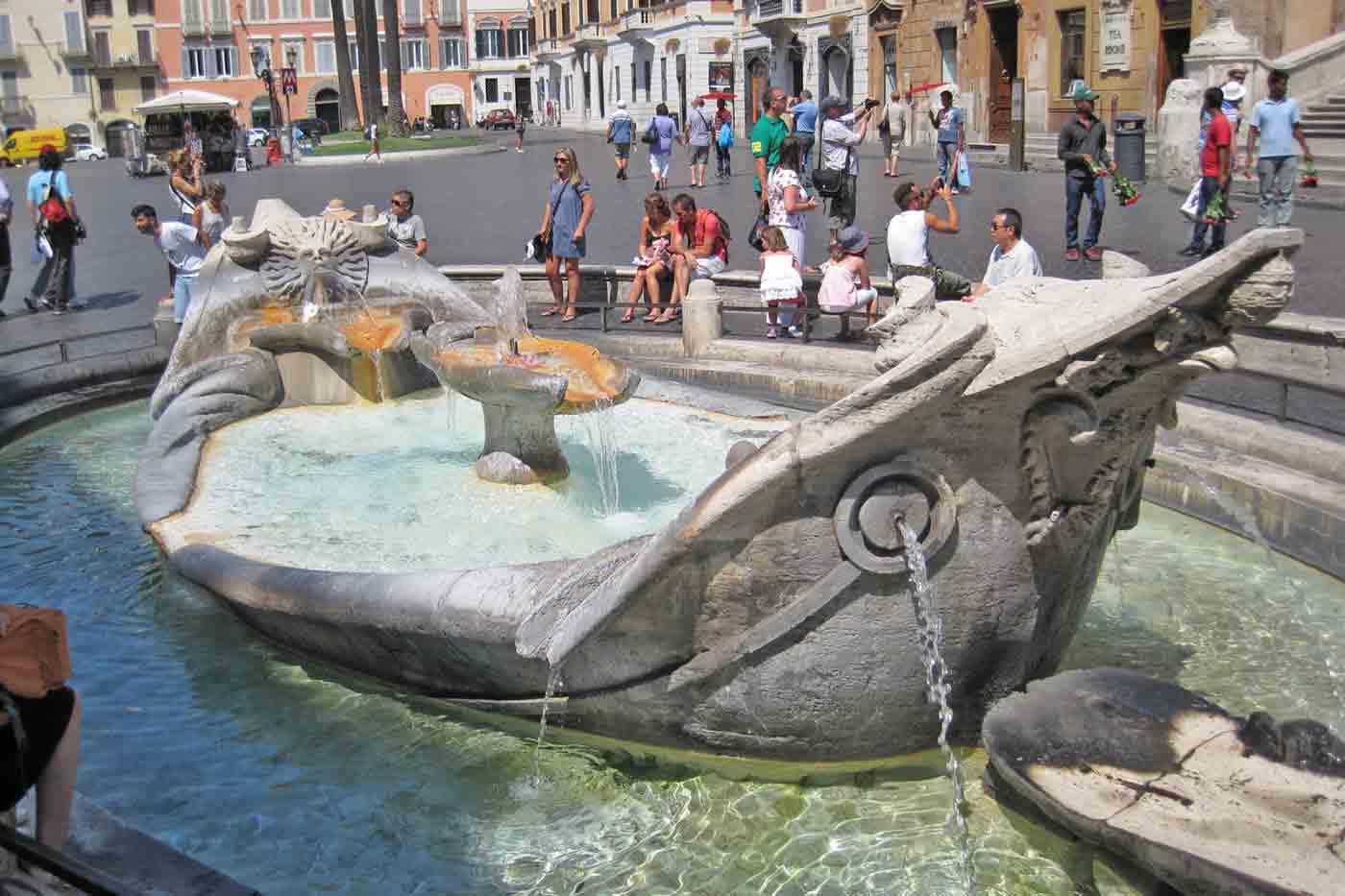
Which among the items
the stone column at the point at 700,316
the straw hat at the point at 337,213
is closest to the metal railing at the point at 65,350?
the straw hat at the point at 337,213

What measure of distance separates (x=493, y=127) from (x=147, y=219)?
54.5 metres

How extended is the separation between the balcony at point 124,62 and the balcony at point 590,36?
855 inches

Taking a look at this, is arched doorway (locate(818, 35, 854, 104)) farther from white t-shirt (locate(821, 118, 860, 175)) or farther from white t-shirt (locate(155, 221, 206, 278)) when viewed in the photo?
white t-shirt (locate(155, 221, 206, 278))

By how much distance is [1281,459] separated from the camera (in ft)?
20.2

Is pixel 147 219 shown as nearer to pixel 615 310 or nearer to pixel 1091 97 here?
pixel 615 310

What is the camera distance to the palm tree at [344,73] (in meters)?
44.6

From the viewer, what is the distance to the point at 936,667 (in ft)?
12.7

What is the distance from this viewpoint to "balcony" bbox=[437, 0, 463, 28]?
7950cm

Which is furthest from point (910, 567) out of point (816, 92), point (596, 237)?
point (816, 92)

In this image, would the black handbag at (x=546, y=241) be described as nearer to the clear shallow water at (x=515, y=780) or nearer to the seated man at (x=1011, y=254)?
the seated man at (x=1011, y=254)

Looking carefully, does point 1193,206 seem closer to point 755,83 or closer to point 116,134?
point 755,83

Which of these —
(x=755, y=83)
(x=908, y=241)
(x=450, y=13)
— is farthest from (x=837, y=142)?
(x=450, y=13)

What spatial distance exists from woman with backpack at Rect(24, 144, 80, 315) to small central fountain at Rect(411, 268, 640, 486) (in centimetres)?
828

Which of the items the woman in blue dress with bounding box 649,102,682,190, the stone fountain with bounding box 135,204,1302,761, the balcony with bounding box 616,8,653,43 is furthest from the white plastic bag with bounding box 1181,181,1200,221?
the balcony with bounding box 616,8,653,43
